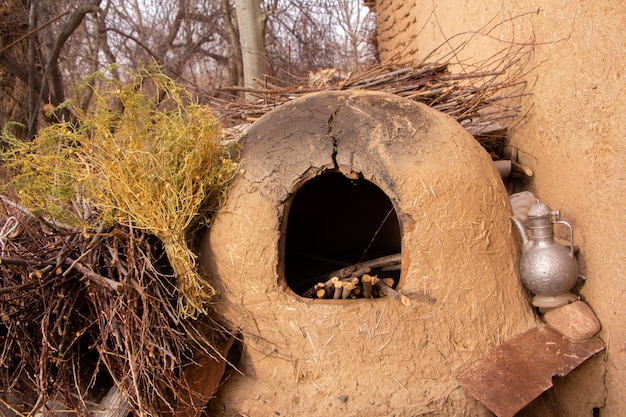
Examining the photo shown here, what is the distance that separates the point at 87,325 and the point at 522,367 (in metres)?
2.18

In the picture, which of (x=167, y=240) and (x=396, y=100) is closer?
(x=167, y=240)

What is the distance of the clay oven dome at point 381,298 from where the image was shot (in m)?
2.58

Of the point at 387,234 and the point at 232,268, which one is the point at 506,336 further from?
the point at 387,234

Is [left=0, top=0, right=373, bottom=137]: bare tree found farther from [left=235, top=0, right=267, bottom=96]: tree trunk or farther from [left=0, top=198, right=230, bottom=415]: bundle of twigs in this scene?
[left=0, top=198, right=230, bottom=415]: bundle of twigs

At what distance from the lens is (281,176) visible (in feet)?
8.64

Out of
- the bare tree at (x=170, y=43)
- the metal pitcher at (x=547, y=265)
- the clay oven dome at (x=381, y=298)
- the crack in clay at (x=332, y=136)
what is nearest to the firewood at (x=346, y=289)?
the clay oven dome at (x=381, y=298)

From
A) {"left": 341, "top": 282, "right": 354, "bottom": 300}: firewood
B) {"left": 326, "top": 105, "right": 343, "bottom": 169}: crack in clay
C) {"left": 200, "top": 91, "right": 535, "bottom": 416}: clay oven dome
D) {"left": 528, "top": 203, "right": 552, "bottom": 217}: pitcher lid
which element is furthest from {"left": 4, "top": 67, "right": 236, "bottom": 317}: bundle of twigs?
{"left": 528, "top": 203, "right": 552, "bottom": 217}: pitcher lid

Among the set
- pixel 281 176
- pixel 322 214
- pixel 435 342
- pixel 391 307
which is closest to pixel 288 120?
pixel 281 176

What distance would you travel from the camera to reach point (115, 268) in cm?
250

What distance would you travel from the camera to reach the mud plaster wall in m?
2.49

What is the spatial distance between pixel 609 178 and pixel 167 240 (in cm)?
228

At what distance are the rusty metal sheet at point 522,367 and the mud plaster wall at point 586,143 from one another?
0.21m

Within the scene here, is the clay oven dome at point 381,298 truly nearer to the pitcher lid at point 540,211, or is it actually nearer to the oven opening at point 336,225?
the pitcher lid at point 540,211

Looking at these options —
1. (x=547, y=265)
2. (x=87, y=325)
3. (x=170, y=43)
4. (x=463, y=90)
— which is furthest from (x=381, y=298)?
(x=170, y=43)
